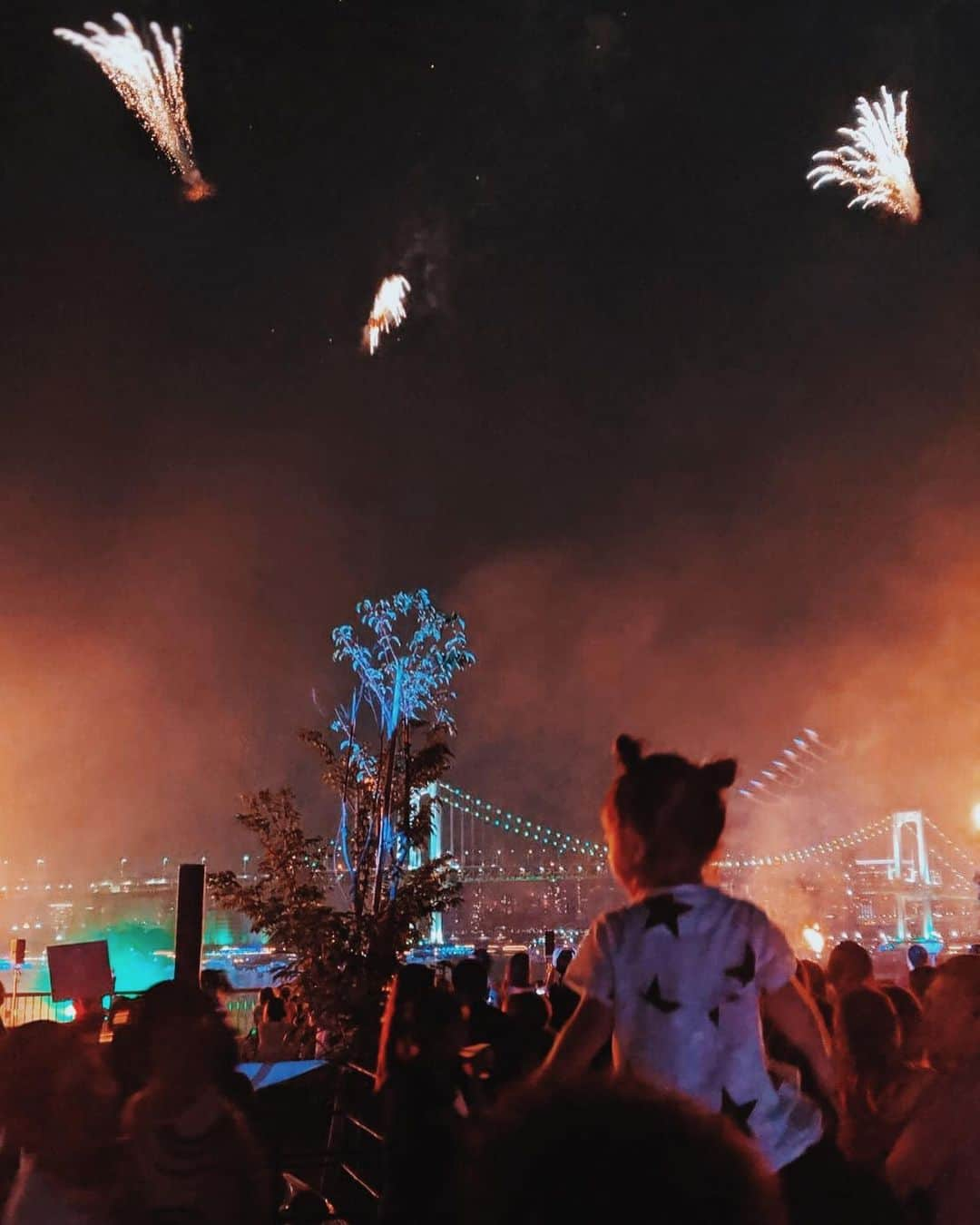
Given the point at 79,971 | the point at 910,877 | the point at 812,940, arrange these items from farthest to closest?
the point at 910,877
the point at 812,940
the point at 79,971

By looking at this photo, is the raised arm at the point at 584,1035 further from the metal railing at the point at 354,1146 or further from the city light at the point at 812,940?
the city light at the point at 812,940

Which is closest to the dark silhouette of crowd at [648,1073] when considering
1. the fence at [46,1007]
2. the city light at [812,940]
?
the city light at [812,940]

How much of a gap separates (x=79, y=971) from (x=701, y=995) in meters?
7.38

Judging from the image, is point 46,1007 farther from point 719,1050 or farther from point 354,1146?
point 719,1050

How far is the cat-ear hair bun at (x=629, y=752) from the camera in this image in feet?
9.64

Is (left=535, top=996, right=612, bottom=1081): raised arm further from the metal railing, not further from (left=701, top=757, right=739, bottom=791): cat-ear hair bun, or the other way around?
the metal railing

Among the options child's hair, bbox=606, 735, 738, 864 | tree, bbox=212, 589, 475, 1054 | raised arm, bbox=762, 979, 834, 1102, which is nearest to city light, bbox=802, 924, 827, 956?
tree, bbox=212, 589, 475, 1054

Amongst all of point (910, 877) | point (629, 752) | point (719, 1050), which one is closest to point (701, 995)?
point (719, 1050)

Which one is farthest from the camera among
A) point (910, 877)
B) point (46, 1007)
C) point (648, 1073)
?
point (910, 877)

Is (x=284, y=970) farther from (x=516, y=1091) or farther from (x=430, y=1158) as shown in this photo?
(x=516, y=1091)

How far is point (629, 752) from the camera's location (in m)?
2.97

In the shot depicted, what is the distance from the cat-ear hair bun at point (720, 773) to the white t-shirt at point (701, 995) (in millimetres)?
270

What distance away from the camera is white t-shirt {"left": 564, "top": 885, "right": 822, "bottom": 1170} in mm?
2607

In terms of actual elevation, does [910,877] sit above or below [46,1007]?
above
